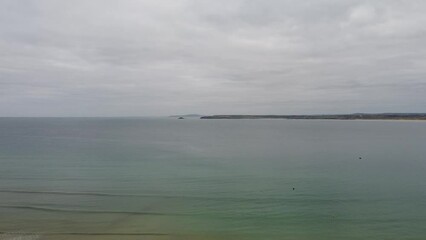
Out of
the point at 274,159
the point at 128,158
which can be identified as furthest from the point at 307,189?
the point at 128,158

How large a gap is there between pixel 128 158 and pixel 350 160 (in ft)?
97.7

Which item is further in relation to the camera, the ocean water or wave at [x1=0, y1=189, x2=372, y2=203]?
wave at [x1=0, y1=189, x2=372, y2=203]

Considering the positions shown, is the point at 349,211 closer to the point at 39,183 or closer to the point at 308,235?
the point at 308,235

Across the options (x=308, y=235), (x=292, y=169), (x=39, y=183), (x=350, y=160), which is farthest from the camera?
(x=350, y=160)

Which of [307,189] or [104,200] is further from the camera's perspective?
[307,189]

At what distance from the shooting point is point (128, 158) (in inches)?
1935

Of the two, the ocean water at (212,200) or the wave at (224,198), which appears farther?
the wave at (224,198)

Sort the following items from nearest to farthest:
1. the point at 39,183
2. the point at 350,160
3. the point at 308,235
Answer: the point at 308,235 < the point at 39,183 < the point at 350,160

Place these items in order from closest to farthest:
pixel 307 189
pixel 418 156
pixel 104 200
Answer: pixel 104 200 < pixel 307 189 < pixel 418 156

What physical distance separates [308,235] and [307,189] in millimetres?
10339

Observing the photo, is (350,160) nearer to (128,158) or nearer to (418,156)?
(418,156)

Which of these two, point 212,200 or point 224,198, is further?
point 224,198

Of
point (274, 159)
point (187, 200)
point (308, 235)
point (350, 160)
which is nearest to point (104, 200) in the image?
point (187, 200)

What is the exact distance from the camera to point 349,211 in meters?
22.9
